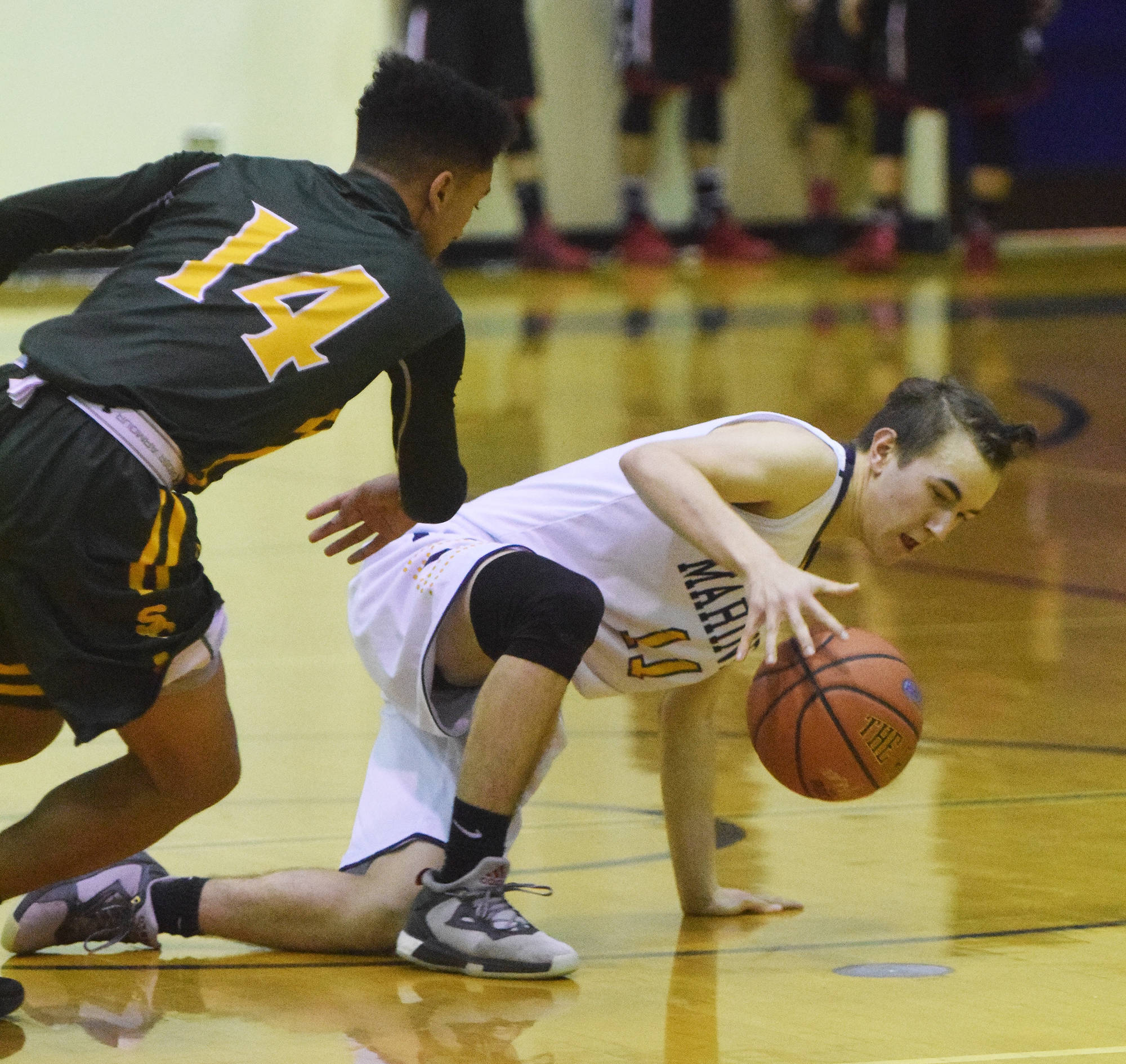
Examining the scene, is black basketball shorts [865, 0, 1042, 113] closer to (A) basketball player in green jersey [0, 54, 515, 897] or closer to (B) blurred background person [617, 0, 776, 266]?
(B) blurred background person [617, 0, 776, 266]

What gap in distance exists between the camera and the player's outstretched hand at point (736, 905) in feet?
10.5

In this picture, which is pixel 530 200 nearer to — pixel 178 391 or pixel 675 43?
pixel 675 43

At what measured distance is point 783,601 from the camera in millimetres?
2615

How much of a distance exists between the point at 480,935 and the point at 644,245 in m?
11.2

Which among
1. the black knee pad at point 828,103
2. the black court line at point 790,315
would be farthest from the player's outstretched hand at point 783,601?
the black knee pad at point 828,103

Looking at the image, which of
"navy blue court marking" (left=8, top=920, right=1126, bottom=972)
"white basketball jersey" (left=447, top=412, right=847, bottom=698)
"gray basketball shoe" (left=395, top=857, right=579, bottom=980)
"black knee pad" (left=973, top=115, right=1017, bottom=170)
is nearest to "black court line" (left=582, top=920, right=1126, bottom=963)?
"navy blue court marking" (left=8, top=920, right=1126, bottom=972)

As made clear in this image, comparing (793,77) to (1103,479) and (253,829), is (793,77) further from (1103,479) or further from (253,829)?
(253,829)

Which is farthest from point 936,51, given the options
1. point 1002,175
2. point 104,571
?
point 104,571

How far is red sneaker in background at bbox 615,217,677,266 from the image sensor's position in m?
13.8

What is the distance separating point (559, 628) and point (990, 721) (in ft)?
5.20

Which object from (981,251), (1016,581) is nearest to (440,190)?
(1016,581)

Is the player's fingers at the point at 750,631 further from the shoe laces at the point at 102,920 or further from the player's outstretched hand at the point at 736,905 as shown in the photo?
the shoe laces at the point at 102,920

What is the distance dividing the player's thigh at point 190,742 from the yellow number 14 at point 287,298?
0.46 m

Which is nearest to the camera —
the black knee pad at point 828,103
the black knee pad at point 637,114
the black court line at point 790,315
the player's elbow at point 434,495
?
the player's elbow at point 434,495
